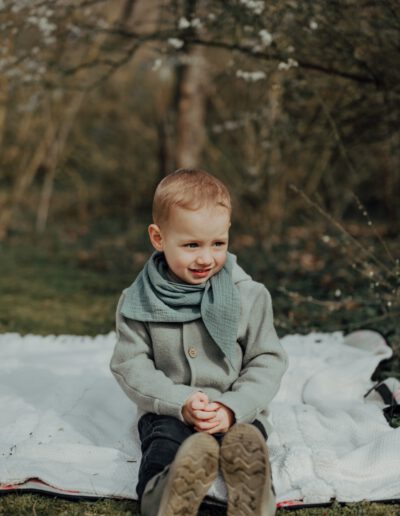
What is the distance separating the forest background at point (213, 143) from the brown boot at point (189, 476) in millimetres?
1459

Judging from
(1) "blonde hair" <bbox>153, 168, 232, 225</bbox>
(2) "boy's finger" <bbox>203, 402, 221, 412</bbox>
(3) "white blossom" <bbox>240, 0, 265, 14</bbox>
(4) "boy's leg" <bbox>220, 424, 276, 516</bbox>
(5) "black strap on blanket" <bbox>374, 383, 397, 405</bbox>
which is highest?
(1) "blonde hair" <bbox>153, 168, 232, 225</bbox>

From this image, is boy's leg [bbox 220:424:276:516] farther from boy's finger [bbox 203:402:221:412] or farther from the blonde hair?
the blonde hair

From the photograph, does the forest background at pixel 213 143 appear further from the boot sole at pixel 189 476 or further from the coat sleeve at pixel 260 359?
the boot sole at pixel 189 476

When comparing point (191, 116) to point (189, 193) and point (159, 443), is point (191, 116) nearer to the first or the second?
point (189, 193)

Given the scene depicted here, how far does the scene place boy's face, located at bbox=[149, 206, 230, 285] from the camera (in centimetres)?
222

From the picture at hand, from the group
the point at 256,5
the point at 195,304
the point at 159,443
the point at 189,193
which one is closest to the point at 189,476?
the point at 159,443

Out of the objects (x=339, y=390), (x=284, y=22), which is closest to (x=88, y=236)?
(x=284, y=22)

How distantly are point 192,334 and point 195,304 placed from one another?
10cm

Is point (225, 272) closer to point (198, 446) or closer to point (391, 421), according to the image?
point (198, 446)

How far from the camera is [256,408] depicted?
88.4 inches

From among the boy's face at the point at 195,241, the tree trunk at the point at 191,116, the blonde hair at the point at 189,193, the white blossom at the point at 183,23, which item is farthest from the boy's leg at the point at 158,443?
the tree trunk at the point at 191,116

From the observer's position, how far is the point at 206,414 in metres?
2.14

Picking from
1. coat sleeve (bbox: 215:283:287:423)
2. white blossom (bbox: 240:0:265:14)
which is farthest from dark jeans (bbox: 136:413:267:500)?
white blossom (bbox: 240:0:265:14)

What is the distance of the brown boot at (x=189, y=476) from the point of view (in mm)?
1846
